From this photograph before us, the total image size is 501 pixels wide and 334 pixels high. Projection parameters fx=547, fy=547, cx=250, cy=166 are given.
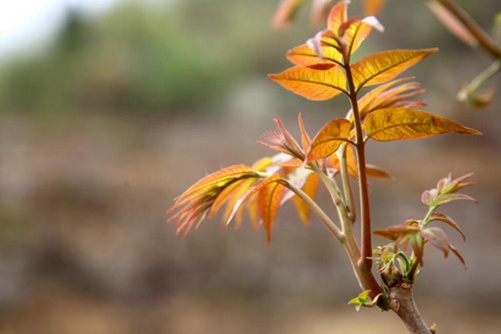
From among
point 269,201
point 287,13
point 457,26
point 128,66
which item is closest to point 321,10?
point 287,13

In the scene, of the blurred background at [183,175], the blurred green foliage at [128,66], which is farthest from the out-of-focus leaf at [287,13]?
the blurred green foliage at [128,66]

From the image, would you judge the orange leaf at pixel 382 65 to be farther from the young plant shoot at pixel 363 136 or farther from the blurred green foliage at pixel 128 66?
the blurred green foliage at pixel 128 66

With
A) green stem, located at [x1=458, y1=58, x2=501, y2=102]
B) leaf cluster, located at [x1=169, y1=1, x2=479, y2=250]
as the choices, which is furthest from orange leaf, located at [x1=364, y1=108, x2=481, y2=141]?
green stem, located at [x1=458, y1=58, x2=501, y2=102]

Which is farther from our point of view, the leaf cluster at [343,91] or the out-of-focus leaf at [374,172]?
the out-of-focus leaf at [374,172]

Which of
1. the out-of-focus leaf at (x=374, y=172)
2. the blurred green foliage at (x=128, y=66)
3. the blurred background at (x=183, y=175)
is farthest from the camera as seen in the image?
the blurred green foliage at (x=128, y=66)

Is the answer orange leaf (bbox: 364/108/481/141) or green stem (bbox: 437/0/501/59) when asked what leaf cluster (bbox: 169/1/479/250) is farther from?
green stem (bbox: 437/0/501/59)

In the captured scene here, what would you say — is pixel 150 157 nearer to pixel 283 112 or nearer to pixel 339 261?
pixel 283 112
